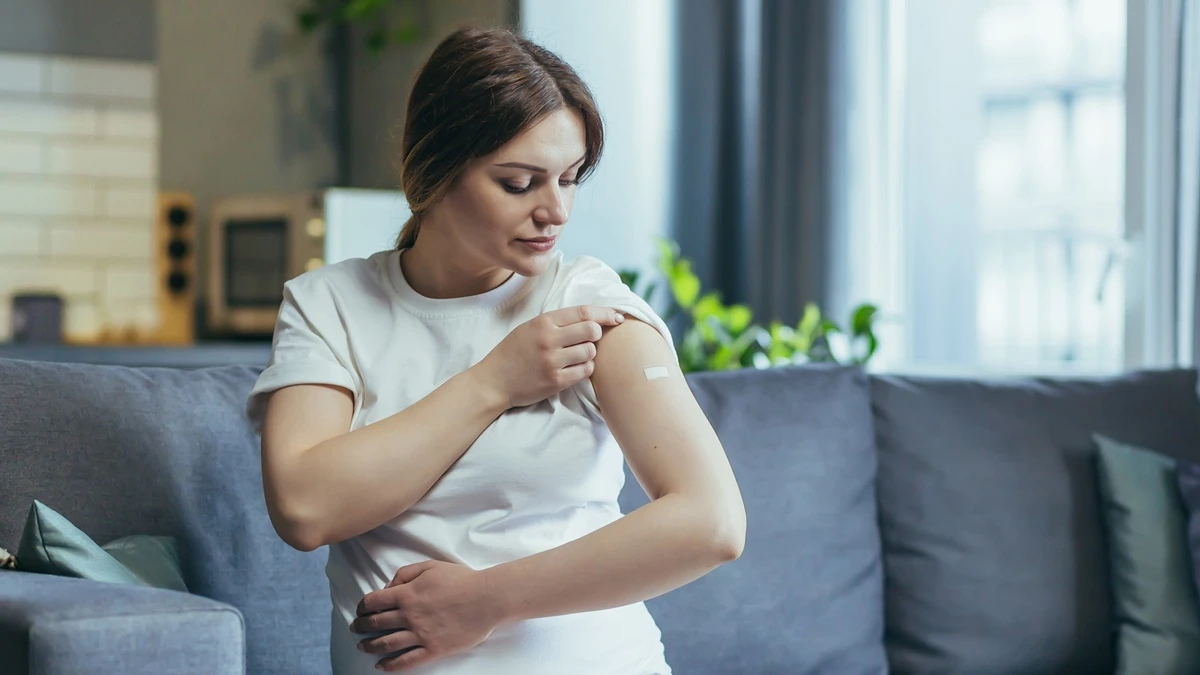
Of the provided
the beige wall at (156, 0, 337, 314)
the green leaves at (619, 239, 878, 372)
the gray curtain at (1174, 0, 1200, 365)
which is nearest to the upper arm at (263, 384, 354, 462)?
the green leaves at (619, 239, 878, 372)

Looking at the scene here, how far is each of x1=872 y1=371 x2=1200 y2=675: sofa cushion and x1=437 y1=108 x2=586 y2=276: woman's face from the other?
1.04m

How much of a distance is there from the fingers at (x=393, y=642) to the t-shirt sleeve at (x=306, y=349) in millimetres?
254

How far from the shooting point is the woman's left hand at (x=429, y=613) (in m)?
1.16

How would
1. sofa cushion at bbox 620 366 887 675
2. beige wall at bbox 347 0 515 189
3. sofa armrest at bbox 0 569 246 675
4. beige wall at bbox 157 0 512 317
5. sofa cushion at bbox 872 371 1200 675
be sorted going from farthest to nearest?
beige wall at bbox 157 0 512 317
beige wall at bbox 347 0 515 189
sofa cushion at bbox 872 371 1200 675
sofa cushion at bbox 620 366 887 675
sofa armrest at bbox 0 569 246 675

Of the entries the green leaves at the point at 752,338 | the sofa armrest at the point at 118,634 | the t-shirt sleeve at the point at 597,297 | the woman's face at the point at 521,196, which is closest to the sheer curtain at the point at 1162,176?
the green leaves at the point at 752,338

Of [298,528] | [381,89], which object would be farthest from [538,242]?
[381,89]

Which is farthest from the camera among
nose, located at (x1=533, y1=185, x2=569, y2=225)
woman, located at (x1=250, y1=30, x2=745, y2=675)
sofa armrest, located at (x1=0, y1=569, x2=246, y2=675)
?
nose, located at (x1=533, y1=185, x2=569, y2=225)

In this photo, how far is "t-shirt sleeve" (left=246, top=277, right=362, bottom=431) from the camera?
128 centimetres

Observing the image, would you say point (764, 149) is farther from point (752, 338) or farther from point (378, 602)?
point (378, 602)

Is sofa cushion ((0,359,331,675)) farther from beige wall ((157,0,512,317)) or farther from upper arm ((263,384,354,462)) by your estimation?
beige wall ((157,0,512,317))

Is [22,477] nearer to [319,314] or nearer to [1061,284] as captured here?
[319,314]

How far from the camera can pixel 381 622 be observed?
119cm

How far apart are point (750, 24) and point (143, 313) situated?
2186 millimetres

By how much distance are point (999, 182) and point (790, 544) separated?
1565mm
